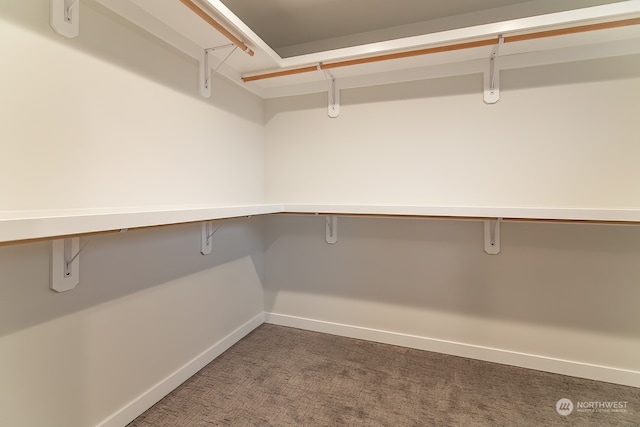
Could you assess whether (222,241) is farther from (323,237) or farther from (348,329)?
(348,329)

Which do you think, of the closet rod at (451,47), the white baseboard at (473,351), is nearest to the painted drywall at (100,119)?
the closet rod at (451,47)

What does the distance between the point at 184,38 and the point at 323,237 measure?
4.69 feet

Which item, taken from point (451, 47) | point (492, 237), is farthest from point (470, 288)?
point (451, 47)

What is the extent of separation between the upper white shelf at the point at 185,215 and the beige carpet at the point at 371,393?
885mm

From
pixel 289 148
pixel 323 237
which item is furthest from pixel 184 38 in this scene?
pixel 323 237

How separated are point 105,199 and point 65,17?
639 millimetres

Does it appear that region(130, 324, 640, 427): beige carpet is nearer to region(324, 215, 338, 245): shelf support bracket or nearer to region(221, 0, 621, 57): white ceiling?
region(324, 215, 338, 245): shelf support bracket

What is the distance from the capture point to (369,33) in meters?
2.00

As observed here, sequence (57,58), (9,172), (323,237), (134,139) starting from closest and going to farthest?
(9,172), (57,58), (134,139), (323,237)

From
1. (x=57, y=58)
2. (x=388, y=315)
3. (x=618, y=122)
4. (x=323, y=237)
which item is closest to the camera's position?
(x=57, y=58)

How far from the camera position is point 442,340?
182cm

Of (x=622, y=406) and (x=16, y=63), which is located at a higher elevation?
(x=16, y=63)

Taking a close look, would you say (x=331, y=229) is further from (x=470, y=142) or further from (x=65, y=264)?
(x=65, y=264)

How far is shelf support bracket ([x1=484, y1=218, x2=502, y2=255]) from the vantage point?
169 centimetres
